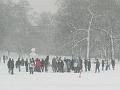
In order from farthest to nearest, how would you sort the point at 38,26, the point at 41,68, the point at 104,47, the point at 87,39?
the point at 38,26 → the point at 104,47 → the point at 87,39 → the point at 41,68

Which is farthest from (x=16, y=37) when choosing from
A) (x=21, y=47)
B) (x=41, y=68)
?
(x=41, y=68)

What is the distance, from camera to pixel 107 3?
68125 millimetres

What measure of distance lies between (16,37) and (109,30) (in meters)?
35.1

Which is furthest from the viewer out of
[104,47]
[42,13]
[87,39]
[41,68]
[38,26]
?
[42,13]

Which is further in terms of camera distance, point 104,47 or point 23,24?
point 23,24

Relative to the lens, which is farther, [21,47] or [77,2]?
[21,47]

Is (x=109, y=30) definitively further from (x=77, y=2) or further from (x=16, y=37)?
(x=16, y=37)

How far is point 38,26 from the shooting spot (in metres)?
126

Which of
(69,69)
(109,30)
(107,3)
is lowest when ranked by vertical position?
(69,69)

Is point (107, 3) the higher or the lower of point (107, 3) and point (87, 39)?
the higher

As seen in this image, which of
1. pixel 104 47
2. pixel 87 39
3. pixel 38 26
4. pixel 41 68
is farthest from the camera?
pixel 38 26

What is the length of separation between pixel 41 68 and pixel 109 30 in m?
27.4

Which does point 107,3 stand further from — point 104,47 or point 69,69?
point 69,69

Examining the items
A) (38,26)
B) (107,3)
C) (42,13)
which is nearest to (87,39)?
(107,3)
